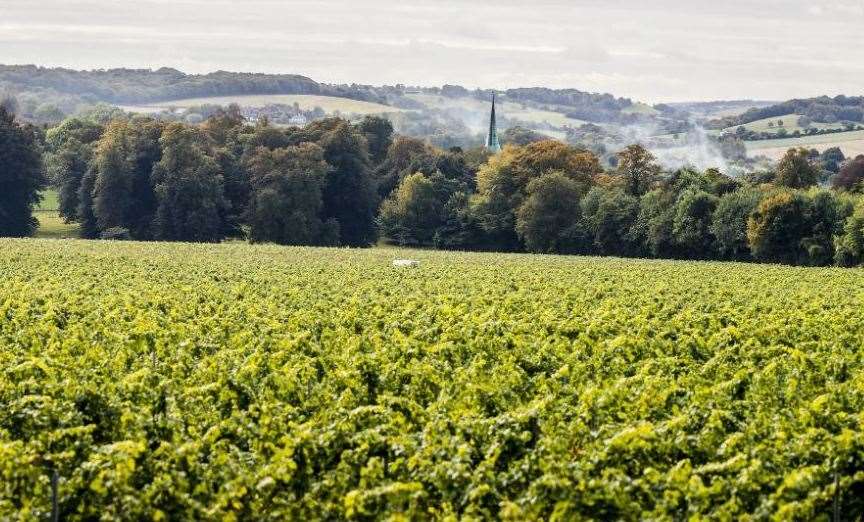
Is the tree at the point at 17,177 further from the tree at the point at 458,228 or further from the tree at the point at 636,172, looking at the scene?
the tree at the point at 636,172

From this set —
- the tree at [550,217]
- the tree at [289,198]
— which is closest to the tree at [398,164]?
the tree at [289,198]

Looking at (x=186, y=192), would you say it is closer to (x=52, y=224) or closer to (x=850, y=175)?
(x=52, y=224)

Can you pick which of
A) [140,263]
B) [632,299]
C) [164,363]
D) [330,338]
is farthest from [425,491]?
[140,263]

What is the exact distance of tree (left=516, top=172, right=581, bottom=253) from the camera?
80.3 meters

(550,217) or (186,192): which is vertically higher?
(186,192)

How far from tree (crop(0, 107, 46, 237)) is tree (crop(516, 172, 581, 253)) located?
→ 33.5 m

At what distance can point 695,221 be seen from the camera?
239 feet

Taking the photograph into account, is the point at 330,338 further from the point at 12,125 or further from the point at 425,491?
the point at 12,125

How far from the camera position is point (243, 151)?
308ft

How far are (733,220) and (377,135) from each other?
150 ft

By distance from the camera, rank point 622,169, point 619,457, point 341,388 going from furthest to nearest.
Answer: point 622,169 < point 341,388 < point 619,457

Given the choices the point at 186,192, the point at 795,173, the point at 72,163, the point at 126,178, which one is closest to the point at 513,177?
the point at 795,173

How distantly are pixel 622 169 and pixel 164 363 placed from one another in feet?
234

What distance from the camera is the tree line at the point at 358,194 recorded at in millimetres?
75750
